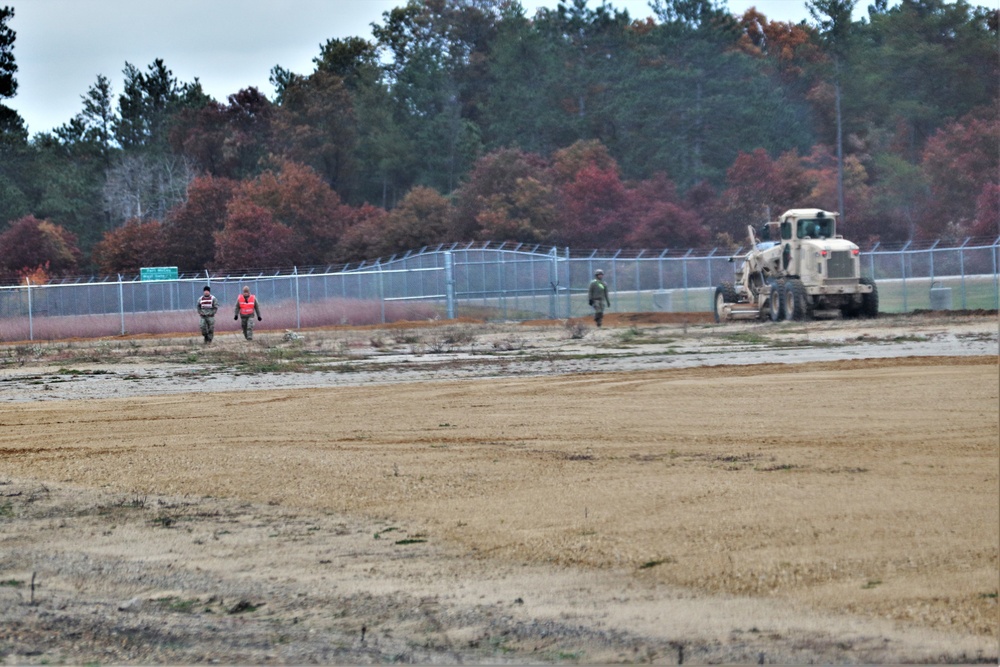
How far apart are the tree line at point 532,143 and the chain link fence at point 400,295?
16026 millimetres

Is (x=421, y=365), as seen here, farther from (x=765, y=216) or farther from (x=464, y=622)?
(x=765, y=216)

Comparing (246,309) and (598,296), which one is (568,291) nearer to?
(598,296)

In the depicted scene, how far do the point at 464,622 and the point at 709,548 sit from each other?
1.74 m

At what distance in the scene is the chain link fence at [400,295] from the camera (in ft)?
150

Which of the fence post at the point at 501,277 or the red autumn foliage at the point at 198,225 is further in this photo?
the red autumn foliage at the point at 198,225

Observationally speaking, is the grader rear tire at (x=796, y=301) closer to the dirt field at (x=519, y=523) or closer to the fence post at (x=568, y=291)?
the fence post at (x=568, y=291)

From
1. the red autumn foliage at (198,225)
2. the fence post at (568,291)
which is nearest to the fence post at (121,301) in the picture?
the fence post at (568,291)

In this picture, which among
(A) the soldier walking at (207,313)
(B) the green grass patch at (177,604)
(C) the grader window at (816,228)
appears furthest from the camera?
(C) the grader window at (816,228)

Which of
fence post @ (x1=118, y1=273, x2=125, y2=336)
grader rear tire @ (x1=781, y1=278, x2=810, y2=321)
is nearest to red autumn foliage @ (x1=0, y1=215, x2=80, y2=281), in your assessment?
fence post @ (x1=118, y1=273, x2=125, y2=336)

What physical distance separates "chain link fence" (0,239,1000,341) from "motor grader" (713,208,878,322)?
6864mm

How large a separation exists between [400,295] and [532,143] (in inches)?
1451

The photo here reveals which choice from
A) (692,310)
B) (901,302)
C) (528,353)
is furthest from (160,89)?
(528,353)

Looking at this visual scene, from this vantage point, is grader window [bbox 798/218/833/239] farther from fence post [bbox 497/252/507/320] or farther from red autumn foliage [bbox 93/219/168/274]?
red autumn foliage [bbox 93/219/168/274]

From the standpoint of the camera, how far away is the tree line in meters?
66.9
